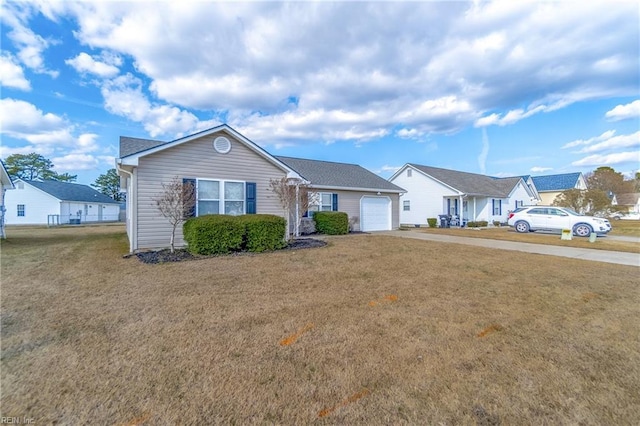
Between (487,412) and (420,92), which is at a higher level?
(420,92)

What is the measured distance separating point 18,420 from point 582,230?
21.4 meters

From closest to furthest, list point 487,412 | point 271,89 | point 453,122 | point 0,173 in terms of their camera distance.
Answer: point 487,412 → point 0,173 → point 271,89 → point 453,122

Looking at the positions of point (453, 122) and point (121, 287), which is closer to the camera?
point (121, 287)

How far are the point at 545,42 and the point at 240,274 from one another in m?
13.3

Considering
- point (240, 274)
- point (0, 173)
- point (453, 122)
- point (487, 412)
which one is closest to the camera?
point (487, 412)

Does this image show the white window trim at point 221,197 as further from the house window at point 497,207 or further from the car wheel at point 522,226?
the house window at point 497,207

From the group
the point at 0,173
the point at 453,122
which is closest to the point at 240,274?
the point at 0,173

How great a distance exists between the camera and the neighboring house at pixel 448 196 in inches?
922

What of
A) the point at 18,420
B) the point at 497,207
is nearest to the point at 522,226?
the point at 497,207

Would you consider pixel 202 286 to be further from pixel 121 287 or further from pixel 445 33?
pixel 445 33

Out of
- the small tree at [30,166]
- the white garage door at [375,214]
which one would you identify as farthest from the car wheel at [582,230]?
the small tree at [30,166]

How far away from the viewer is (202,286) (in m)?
5.51

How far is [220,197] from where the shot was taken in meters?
10.5

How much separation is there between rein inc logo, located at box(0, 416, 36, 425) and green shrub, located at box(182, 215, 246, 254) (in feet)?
20.6
